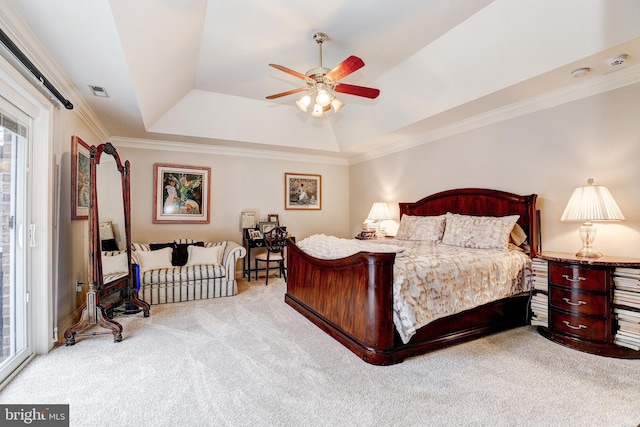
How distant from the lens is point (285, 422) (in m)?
1.72

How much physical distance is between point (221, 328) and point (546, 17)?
13.3 ft

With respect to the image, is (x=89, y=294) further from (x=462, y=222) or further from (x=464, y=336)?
(x=462, y=222)

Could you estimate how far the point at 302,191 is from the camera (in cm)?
640

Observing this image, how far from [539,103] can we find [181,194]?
5.32 m

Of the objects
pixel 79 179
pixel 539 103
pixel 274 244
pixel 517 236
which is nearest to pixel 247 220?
pixel 274 244

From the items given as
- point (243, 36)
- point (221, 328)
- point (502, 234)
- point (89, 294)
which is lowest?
point (221, 328)

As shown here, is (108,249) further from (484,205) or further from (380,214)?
(484,205)

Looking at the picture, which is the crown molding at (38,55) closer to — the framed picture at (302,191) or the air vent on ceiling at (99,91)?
the air vent on ceiling at (99,91)

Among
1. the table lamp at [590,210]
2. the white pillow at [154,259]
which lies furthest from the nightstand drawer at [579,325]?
the white pillow at [154,259]

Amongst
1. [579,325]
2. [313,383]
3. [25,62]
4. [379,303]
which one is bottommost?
[313,383]

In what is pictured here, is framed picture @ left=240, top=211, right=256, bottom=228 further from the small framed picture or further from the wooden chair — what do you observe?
the wooden chair

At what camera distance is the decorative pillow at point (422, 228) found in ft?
13.3

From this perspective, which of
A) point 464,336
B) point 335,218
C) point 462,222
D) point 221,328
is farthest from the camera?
point 335,218

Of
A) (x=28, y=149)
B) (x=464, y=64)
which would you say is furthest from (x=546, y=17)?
(x=28, y=149)
